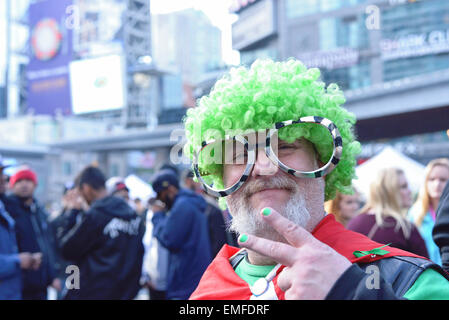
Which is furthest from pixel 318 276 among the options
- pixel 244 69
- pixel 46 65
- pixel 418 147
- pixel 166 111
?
pixel 166 111

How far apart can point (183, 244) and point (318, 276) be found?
12.0ft

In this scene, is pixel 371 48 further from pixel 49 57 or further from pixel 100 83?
pixel 49 57

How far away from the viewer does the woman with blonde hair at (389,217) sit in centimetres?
379

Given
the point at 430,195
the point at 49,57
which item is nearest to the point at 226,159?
the point at 430,195

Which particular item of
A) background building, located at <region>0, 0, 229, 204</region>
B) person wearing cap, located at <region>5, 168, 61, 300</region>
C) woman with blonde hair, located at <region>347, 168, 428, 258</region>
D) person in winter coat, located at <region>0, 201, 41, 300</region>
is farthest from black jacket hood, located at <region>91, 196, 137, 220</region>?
background building, located at <region>0, 0, 229, 204</region>

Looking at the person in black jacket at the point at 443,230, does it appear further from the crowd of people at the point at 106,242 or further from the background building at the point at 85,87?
the background building at the point at 85,87

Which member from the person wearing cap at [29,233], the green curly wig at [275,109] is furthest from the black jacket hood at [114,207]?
the green curly wig at [275,109]

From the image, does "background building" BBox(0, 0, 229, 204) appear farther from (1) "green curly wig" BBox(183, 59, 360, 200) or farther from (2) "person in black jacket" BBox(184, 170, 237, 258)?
(1) "green curly wig" BBox(183, 59, 360, 200)

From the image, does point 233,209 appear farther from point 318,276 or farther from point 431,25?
point 431,25

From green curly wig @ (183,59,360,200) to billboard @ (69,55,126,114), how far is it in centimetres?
3180

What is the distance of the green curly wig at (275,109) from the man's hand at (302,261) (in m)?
0.56

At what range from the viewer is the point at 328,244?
1611mm

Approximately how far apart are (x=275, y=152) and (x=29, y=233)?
3885 millimetres
